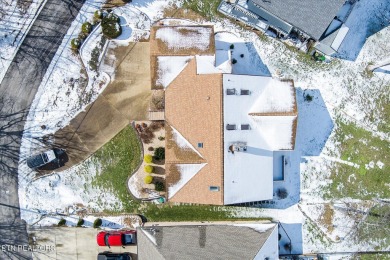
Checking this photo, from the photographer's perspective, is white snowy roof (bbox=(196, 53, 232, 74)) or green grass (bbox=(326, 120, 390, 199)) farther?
green grass (bbox=(326, 120, 390, 199))

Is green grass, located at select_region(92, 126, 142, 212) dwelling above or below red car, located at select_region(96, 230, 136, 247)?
above

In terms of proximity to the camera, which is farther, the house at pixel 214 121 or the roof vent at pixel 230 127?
the house at pixel 214 121

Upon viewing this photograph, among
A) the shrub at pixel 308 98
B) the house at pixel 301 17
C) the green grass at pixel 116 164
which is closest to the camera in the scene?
the house at pixel 301 17

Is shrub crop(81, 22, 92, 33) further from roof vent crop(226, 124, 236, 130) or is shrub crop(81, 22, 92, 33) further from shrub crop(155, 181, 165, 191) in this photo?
roof vent crop(226, 124, 236, 130)

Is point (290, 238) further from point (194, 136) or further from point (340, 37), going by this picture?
point (340, 37)

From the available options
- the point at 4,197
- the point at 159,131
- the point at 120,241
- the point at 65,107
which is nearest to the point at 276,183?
the point at 159,131

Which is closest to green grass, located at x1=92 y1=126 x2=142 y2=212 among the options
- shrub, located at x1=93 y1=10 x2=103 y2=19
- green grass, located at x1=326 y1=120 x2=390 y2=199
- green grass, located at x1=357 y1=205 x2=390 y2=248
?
shrub, located at x1=93 y1=10 x2=103 y2=19

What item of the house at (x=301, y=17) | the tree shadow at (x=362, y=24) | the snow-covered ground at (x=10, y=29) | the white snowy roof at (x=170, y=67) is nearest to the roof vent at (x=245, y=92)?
the white snowy roof at (x=170, y=67)

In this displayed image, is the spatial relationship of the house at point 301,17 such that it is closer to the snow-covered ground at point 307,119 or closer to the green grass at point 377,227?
the snow-covered ground at point 307,119
